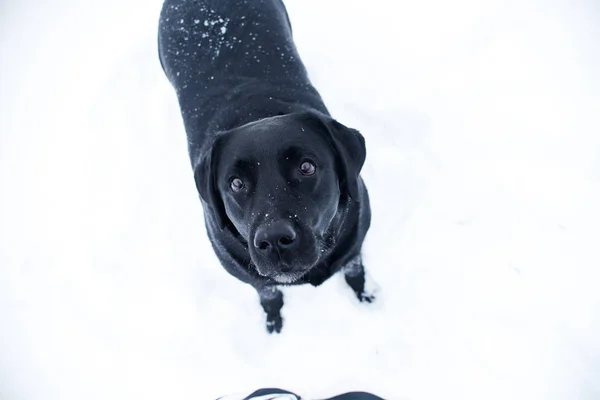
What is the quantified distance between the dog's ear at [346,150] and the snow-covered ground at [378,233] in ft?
3.42

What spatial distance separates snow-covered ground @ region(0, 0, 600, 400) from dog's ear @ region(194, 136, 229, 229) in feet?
3.55

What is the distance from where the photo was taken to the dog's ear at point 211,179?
5.55 feet

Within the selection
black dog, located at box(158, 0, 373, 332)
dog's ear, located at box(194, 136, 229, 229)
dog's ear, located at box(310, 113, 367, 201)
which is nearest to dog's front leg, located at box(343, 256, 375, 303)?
black dog, located at box(158, 0, 373, 332)

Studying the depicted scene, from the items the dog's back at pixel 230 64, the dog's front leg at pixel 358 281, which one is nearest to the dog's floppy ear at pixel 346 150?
the dog's back at pixel 230 64

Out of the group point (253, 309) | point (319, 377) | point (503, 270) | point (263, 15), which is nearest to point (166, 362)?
point (253, 309)

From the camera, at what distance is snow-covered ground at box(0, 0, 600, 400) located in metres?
2.29

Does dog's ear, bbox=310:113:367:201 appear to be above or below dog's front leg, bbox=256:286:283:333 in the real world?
above

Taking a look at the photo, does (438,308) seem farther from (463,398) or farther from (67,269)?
(67,269)

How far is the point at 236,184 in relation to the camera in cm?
161

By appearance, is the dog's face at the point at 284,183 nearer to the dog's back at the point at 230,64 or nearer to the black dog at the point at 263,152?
the black dog at the point at 263,152

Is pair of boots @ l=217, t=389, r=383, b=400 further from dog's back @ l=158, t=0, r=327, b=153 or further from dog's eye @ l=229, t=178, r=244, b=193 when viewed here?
dog's back @ l=158, t=0, r=327, b=153

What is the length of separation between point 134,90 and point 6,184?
150 cm

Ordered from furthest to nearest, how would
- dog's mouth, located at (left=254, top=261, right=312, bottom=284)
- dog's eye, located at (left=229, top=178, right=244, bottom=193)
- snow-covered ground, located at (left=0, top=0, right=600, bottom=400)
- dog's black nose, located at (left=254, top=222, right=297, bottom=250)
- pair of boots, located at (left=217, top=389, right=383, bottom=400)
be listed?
1. snow-covered ground, located at (left=0, top=0, right=600, bottom=400)
2. pair of boots, located at (left=217, top=389, right=383, bottom=400)
3. dog's eye, located at (left=229, top=178, right=244, bottom=193)
4. dog's mouth, located at (left=254, top=261, right=312, bottom=284)
5. dog's black nose, located at (left=254, top=222, right=297, bottom=250)

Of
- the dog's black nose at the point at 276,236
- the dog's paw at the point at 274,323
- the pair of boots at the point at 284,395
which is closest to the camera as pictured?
the dog's black nose at the point at 276,236
